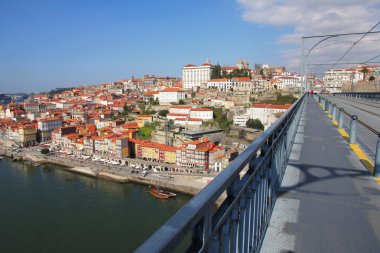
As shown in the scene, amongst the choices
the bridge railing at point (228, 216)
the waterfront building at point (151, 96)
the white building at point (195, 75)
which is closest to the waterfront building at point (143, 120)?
the waterfront building at point (151, 96)

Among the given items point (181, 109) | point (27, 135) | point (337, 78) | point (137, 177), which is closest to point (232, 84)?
point (181, 109)

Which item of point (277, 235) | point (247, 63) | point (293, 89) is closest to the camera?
point (277, 235)

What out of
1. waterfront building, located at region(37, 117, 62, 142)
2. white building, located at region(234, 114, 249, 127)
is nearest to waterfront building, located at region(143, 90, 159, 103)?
waterfront building, located at region(37, 117, 62, 142)

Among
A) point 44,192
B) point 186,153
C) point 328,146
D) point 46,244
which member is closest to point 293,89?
point 186,153

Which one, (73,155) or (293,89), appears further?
(293,89)

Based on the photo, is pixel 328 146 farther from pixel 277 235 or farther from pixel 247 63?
pixel 247 63

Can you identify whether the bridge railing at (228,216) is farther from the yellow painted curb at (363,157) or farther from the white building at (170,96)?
the white building at (170,96)
